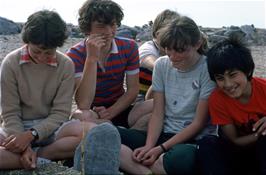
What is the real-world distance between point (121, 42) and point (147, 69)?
1.14 ft

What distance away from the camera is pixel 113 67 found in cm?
422

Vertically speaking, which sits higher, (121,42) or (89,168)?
(121,42)

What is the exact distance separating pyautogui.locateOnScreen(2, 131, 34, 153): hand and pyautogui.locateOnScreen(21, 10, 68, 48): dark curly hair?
0.62 meters

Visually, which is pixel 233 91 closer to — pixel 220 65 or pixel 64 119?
pixel 220 65

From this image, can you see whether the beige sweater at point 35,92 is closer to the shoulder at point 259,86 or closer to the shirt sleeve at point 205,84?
the shirt sleeve at point 205,84

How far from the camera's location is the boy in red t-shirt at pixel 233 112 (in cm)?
342

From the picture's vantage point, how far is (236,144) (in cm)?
347

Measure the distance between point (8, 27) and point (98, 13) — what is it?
13.6 meters

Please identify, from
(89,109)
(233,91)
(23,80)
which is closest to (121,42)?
(89,109)

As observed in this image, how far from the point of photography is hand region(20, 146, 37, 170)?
137 inches

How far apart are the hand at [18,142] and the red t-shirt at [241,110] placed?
4.12 ft

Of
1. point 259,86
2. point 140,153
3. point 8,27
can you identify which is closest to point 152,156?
point 140,153

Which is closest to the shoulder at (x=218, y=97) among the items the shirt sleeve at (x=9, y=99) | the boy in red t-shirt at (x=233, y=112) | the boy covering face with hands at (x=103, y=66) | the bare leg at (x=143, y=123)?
the boy in red t-shirt at (x=233, y=112)

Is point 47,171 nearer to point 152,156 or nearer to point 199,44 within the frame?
point 152,156
